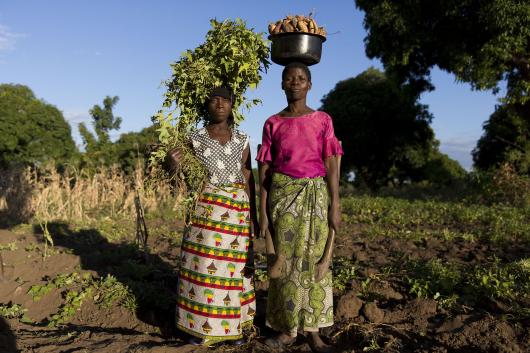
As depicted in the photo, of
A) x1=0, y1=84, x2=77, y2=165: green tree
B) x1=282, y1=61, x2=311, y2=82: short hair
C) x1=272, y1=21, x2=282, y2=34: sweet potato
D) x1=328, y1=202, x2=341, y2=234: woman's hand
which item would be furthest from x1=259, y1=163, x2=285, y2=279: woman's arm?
x1=0, y1=84, x2=77, y2=165: green tree

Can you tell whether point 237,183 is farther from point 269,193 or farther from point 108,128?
point 108,128

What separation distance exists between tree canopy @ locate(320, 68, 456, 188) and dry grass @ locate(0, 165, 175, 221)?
1450 cm

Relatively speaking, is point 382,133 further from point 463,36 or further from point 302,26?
point 302,26

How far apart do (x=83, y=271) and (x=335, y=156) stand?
3.37 m

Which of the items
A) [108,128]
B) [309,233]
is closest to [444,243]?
[309,233]

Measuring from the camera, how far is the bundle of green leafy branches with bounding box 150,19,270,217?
11.3 feet

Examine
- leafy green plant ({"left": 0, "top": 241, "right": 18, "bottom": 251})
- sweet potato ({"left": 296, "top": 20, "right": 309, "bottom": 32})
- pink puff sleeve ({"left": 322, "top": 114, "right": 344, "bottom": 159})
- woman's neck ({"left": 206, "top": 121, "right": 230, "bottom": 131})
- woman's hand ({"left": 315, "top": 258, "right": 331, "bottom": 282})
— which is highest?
sweet potato ({"left": 296, "top": 20, "right": 309, "bottom": 32})

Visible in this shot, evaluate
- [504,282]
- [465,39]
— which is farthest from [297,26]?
[465,39]

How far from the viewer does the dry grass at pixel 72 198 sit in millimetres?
9359

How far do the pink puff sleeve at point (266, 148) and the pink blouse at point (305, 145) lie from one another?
83mm

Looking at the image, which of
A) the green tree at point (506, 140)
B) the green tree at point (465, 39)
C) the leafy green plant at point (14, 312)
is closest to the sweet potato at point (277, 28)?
the leafy green plant at point (14, 312)

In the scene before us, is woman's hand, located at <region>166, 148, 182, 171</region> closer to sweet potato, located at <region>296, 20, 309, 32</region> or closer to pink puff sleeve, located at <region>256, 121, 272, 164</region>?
pink puff sleeve, located at <region>256, 121, 272, 164</region>

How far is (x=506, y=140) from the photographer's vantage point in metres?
15.4

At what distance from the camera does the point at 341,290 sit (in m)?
4.15
